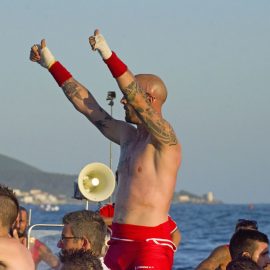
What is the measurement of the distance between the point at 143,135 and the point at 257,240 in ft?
3.96

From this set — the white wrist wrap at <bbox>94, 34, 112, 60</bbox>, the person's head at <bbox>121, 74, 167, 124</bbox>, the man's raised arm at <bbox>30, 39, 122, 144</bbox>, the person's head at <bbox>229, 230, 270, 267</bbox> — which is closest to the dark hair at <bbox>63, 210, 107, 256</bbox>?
the person's head at <bbox>121, 74, 167, 124</bbox>

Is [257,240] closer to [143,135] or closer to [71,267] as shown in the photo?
[143,135]

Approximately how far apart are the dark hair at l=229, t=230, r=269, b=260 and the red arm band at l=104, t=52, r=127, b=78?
5.45 feet

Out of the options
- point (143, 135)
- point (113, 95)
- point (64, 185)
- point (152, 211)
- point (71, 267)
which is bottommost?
point (71, 267)

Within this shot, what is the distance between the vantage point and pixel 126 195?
7.87 metres

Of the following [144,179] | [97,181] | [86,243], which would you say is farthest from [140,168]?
[97,181]

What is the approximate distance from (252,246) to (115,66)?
1.77 meters

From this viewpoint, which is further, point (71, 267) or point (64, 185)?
point (64, 185)

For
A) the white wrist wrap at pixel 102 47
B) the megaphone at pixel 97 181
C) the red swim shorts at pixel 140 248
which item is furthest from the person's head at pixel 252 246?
the megaphone at pixel 97 181

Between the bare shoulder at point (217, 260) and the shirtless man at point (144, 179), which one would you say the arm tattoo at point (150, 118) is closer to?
the shirtless man at point (144, 179)

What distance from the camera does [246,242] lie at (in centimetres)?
864

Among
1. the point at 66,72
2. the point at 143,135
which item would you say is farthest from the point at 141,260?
the point at 66,72

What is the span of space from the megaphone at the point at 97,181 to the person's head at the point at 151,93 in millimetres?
3565

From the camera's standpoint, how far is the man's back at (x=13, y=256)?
5.98 metres
